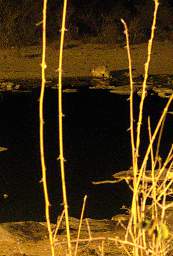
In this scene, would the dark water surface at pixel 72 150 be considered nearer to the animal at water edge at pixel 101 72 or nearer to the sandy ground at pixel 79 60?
the animal at water edge at pixel 101 72

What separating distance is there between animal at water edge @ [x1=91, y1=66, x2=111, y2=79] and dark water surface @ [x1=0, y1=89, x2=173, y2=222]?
180 cm

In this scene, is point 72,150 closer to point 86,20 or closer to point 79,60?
point 79,60

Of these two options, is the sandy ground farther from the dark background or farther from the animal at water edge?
the dark background

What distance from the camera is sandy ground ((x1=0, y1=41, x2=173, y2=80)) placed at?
1301 centimetres

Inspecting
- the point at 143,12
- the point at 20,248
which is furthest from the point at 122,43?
the point at 20,248

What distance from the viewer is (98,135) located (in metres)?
8.02

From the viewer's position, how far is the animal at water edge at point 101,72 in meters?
12.7

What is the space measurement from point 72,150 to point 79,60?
710cm

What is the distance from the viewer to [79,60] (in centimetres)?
1421

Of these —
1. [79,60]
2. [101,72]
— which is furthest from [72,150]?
[79,60]

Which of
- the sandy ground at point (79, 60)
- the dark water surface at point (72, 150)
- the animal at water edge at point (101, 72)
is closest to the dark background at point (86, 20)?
the sandy ground at point (79, 60)

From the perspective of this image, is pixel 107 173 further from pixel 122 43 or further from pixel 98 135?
pixel 122 43

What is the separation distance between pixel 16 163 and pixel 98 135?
57.0 inches

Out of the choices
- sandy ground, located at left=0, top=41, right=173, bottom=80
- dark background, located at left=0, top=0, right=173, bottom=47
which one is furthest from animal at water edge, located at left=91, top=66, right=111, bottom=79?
dark background, located at left=0, top=0, right=173, bottom=47
